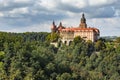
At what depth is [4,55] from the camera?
220ft

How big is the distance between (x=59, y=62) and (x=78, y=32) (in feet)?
140

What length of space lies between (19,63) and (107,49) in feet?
117

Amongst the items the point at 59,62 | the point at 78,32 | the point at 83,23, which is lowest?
the point at 59,62

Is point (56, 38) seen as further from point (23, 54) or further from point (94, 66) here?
point (23, 54)

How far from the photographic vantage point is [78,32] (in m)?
116

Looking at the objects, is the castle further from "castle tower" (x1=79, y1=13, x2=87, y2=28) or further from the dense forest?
the dense forest

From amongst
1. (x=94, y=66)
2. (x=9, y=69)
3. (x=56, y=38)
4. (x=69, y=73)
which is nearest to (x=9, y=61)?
(x=9, y=69)

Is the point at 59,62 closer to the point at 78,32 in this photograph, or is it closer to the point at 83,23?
the point at 78,32

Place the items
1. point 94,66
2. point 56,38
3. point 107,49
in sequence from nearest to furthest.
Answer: point 94,66
point 107,49
point 56,38

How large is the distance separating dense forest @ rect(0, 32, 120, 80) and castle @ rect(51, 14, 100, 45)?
1234 cm

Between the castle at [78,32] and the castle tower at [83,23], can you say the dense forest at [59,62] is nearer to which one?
the castle at [78,32]

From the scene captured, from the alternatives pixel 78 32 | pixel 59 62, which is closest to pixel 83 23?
pixel 78 32

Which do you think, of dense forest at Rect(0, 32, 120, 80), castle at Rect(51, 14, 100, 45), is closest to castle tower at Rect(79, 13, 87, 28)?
castle at Rect(51, 14, 100, 45)

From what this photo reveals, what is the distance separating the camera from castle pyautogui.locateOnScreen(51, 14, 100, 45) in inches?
4358
